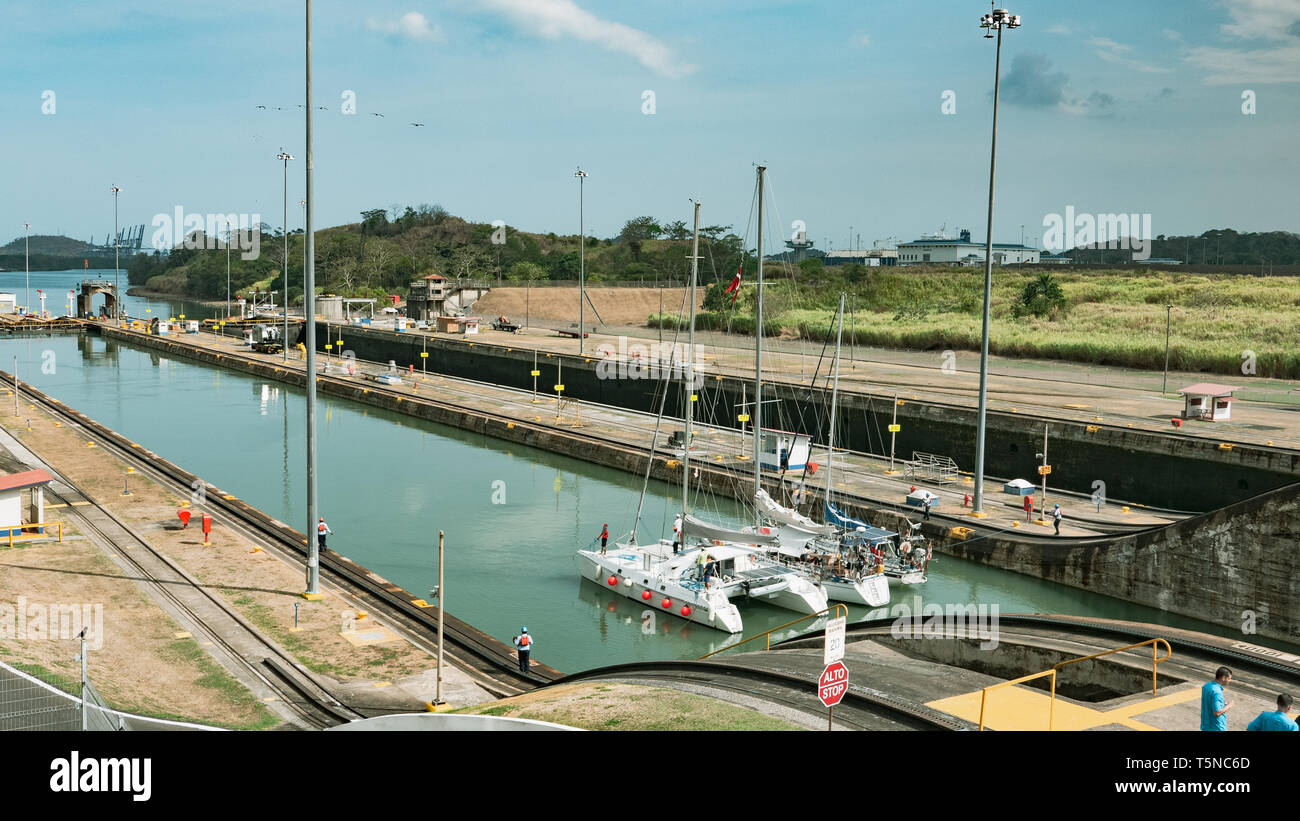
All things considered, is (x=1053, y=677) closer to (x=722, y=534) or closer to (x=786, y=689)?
(x=786, y=689)

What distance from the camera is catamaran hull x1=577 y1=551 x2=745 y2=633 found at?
27953 millimetres

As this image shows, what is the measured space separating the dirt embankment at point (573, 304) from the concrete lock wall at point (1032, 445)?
59.6 meters

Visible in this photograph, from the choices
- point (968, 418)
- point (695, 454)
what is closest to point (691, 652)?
point (695, 454)

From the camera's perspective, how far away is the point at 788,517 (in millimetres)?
34875

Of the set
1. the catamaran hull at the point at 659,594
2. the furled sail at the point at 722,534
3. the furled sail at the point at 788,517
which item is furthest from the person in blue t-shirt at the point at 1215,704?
the furled sail at the point at 788,517

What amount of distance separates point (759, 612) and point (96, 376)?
250 ft

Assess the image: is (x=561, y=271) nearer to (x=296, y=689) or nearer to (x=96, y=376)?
(x=96, y=376)

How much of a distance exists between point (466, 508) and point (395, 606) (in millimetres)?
16515

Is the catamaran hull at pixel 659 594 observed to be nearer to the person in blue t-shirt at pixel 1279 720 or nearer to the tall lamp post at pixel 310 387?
the tall lamp post at pixel 310 387

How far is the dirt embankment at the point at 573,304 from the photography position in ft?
416

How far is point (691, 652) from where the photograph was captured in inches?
1053

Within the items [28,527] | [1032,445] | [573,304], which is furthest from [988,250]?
[573,304]

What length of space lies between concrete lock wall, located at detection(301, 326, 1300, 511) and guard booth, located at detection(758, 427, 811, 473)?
3.74 ft

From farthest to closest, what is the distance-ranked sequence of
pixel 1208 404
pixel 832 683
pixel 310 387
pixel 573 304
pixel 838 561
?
1. pixel 573 304
2. pixel 1208 404
3. pixel 838 561
4. pixel 310 387
5. pixel 832 683
